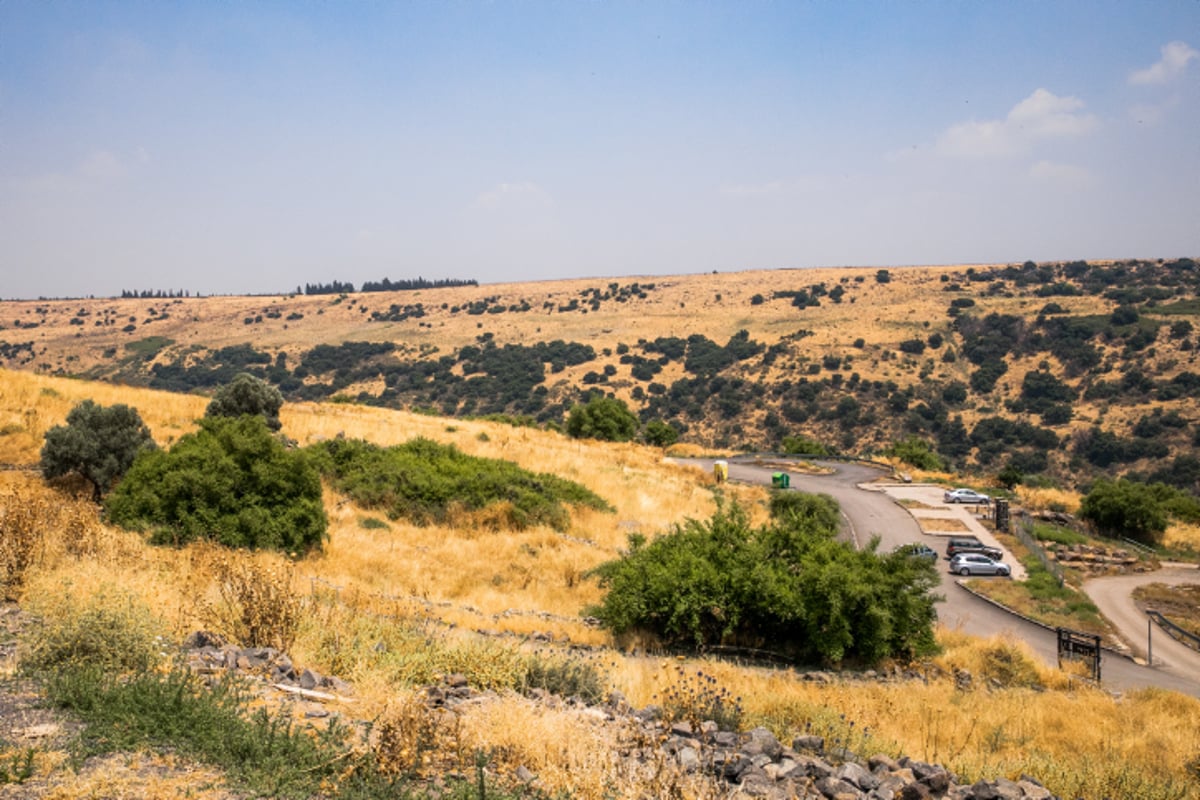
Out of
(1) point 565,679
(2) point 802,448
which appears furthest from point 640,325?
(1) point 565,679

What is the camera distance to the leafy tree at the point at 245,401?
997 inches

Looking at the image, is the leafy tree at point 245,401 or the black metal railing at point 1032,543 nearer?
the leafy tree at point 245,401

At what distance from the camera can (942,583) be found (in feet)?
82.7

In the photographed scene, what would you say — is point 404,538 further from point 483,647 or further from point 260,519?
point 483,647

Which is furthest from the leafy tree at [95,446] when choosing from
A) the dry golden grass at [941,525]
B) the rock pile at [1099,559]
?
the rock pile at [1099,559]

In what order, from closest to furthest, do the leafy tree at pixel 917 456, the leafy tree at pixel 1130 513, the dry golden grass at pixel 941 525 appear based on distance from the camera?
the dry golden grass at pixel 941 525, the leafy tree at pixel 1130 513, the leafy tree at pixel 917 456

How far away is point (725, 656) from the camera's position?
13039 millimetres

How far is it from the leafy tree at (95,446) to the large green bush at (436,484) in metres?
5.16

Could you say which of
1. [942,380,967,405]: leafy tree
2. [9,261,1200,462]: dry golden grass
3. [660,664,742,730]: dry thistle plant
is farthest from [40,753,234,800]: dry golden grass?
[942,380,967,405]: leafy tree

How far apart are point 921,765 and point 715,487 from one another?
30.2m

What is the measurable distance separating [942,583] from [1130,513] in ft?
72.0

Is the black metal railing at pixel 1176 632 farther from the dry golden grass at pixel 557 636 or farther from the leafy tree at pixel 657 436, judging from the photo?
the leafy tree at pixel 657 436

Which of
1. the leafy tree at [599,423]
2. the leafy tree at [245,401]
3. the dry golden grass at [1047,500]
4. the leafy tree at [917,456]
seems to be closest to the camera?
the leafy tree at [245,401]

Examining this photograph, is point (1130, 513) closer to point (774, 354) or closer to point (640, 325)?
point (774, 354)
